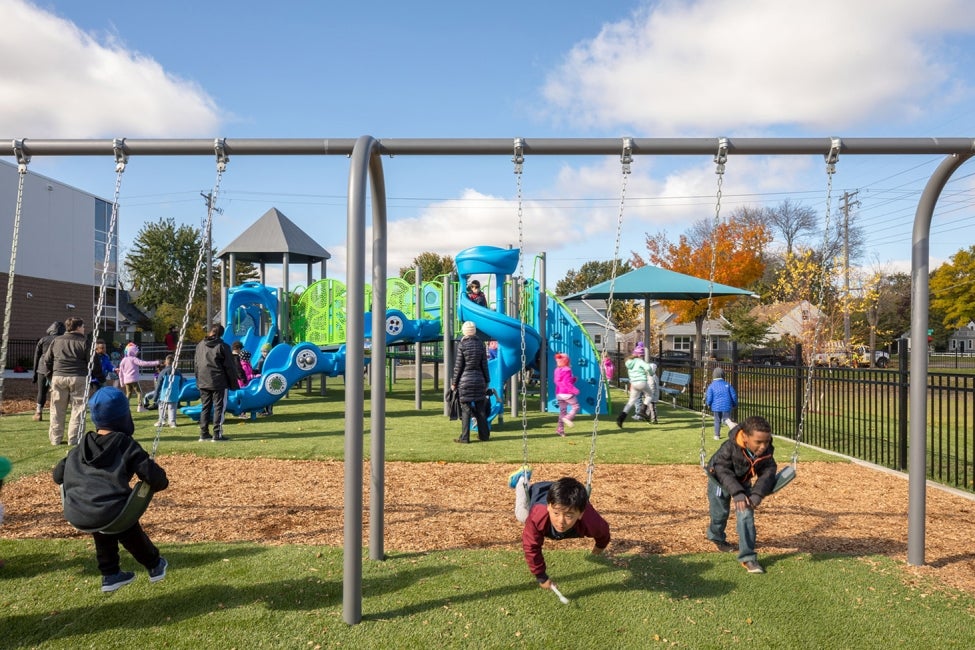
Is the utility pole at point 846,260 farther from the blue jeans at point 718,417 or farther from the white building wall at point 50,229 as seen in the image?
the white building wall at point 50,229

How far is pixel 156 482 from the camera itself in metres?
3.58

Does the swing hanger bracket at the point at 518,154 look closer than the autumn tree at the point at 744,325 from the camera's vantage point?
Yes

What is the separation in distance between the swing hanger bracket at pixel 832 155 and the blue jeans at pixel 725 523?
7.60ft

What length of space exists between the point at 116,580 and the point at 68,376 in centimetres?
604

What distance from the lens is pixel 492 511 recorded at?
577 centimetres

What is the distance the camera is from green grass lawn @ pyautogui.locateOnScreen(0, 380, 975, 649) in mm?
3324

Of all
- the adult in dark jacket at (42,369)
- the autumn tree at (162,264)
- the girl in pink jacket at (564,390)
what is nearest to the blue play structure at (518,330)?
the girl in pink jacket at (564,390)

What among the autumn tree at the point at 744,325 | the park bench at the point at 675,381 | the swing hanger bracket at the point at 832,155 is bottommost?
the park bench at the point at 675,381

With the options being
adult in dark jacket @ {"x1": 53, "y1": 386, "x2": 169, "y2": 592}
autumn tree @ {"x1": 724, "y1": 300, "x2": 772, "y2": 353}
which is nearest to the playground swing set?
adult in dark jacket @ {"x1": 53, "y1": 386, "x2": 169, "y2": 592}

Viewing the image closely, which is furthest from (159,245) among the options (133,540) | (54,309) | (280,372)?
(133,540)

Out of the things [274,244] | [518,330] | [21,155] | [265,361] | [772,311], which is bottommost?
[265,361]

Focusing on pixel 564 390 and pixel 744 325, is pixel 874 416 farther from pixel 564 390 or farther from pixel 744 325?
pixel 744 325

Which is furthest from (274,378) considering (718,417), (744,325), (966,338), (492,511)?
(966,338)

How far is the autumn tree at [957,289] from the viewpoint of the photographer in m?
49.0
